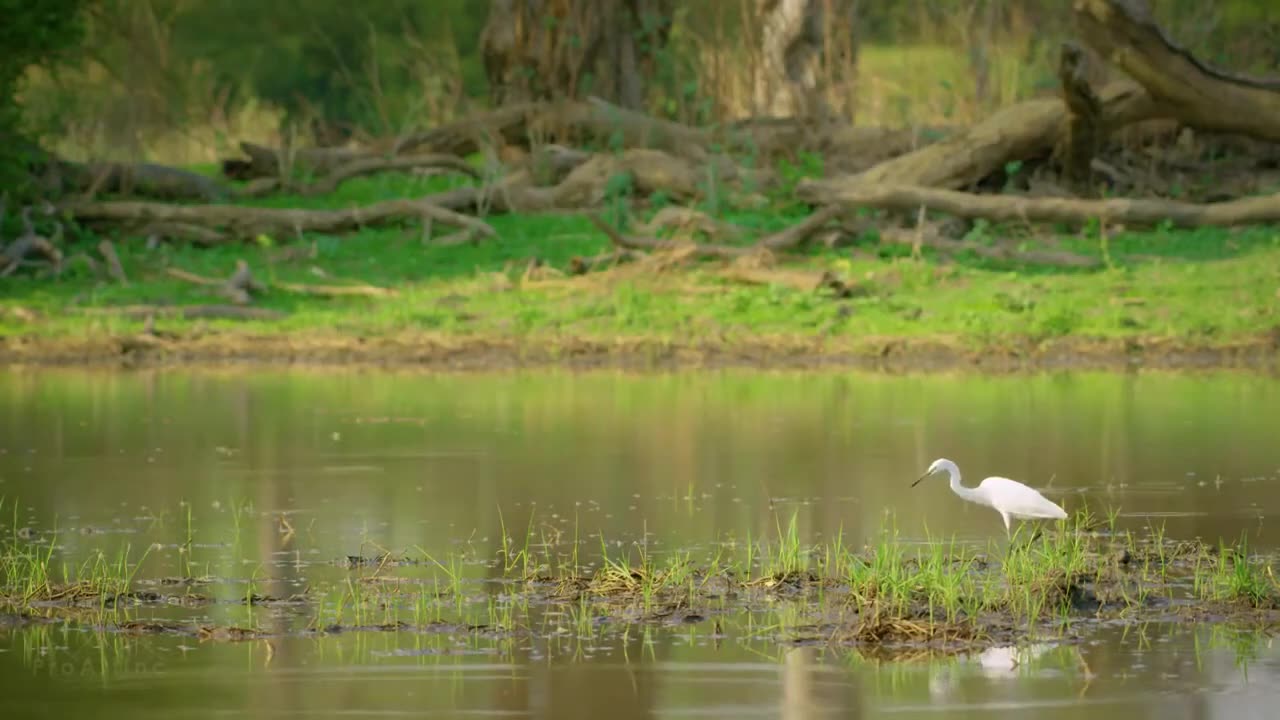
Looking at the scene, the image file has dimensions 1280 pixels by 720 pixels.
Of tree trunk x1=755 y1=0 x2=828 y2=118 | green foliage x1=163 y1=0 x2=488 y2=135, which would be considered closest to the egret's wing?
tree trunk x1=755 y1=0 x2=828 y2=118

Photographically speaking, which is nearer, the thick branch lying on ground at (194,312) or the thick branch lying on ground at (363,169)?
the thick branch lying on ground at (194,312)

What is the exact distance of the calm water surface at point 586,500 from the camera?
26.4 ft

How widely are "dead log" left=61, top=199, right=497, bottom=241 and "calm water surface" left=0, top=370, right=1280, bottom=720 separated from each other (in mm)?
5763

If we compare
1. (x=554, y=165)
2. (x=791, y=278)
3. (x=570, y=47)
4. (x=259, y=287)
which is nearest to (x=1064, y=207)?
(x=791, y=278)

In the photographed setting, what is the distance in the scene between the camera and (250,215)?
86.3 ft

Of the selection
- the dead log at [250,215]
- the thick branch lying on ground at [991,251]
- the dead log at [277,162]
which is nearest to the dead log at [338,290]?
the dead log at [250,215]

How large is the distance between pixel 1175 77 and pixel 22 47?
43.8ft

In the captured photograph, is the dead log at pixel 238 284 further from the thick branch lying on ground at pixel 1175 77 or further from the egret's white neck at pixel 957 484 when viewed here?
the egret's white neck at pixel 957 484

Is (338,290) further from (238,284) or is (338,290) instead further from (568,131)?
(568,131)

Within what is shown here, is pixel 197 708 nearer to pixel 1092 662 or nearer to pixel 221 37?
pixel 1092 662

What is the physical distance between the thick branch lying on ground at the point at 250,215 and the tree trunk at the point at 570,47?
16.5 feet

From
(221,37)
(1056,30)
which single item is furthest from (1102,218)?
(221,37)

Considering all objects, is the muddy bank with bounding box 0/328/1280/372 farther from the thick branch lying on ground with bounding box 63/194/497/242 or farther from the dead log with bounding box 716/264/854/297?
the thick branch lying on ground with bounding box 63/194/497/242

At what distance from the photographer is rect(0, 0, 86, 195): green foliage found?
25.8m
